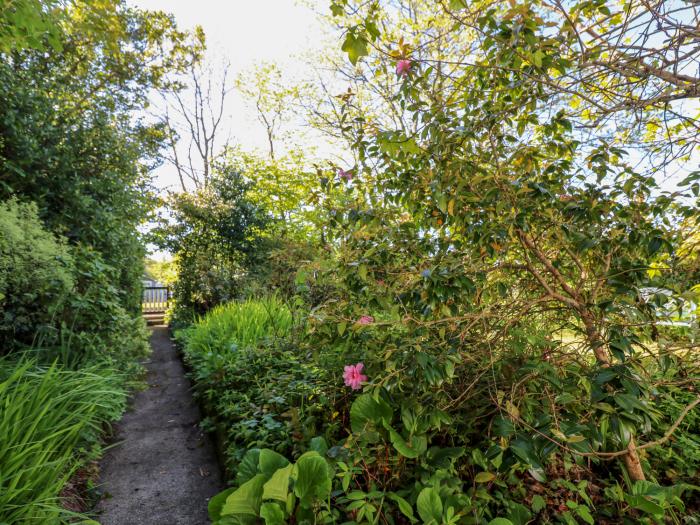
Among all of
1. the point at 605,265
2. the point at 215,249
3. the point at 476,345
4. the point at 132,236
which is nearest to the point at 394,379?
the point at 476,345

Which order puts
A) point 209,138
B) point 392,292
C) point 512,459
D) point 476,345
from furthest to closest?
point 209,138 < point 476,345 < point 392,292 < point 512,459

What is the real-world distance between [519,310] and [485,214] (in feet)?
1.68

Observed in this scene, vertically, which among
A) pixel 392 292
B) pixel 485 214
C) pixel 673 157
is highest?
pixel 673 157

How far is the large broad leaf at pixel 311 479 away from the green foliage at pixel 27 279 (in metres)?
2.44

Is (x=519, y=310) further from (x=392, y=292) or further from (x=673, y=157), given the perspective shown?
(x=673, y=157)

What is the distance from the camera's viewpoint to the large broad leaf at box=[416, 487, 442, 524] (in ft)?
4.54

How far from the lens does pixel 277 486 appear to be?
→ 1423 mm

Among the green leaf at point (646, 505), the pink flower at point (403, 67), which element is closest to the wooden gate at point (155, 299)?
the pink flower at point (403, 67)

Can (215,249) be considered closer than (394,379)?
No

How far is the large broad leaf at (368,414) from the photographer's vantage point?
1.69 metres

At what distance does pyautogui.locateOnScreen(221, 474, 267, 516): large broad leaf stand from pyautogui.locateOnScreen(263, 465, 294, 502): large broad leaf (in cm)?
9

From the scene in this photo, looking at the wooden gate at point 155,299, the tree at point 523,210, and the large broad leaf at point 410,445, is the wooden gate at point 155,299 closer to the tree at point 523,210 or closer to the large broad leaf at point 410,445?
the tree at point 523,210

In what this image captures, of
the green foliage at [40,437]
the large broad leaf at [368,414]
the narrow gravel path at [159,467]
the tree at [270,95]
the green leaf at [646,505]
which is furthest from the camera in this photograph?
the tree at [270,95]

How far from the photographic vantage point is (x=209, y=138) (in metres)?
16.8
